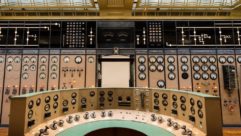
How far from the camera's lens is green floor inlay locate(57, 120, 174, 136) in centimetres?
214

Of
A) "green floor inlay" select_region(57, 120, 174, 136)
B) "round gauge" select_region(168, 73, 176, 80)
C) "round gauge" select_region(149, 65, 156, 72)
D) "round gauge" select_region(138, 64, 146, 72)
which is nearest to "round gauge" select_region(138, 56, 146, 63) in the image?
"round gauge" select_region(138, 64, 146, 72)

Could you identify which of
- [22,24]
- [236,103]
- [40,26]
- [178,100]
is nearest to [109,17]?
[40,26]

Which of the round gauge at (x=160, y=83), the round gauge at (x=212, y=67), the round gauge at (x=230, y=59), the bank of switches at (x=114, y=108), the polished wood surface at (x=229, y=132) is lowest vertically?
the polished wood surface at (x=229, y=132)

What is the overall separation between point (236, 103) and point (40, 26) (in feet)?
19.1

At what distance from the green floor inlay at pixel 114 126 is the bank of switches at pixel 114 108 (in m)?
0.16

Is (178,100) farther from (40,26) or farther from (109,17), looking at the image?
(40,26)

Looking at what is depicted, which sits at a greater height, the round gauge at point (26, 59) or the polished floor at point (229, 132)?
the round gauge at point (26, 59)

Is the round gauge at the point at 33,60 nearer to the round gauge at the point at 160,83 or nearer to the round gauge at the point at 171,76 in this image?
the round gauge at the point at 160,83

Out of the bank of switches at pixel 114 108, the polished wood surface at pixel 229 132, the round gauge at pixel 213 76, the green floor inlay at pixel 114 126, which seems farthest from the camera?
the round gauge at pixel 213 76

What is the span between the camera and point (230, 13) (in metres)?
5.80

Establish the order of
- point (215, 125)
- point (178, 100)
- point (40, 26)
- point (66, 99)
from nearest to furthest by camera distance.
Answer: point (215, 125), point (178, 100), point (66, 99), point (40, 26)

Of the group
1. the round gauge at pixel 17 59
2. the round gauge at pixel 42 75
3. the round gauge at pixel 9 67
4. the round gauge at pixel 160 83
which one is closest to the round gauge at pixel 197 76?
the round gauge at pixel 160 83

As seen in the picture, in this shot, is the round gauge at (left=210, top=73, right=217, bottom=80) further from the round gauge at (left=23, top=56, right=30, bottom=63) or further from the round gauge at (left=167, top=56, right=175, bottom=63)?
the round gauge at (left=23, top=56, right=30, bottom=63)

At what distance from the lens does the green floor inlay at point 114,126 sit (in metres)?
2.14
